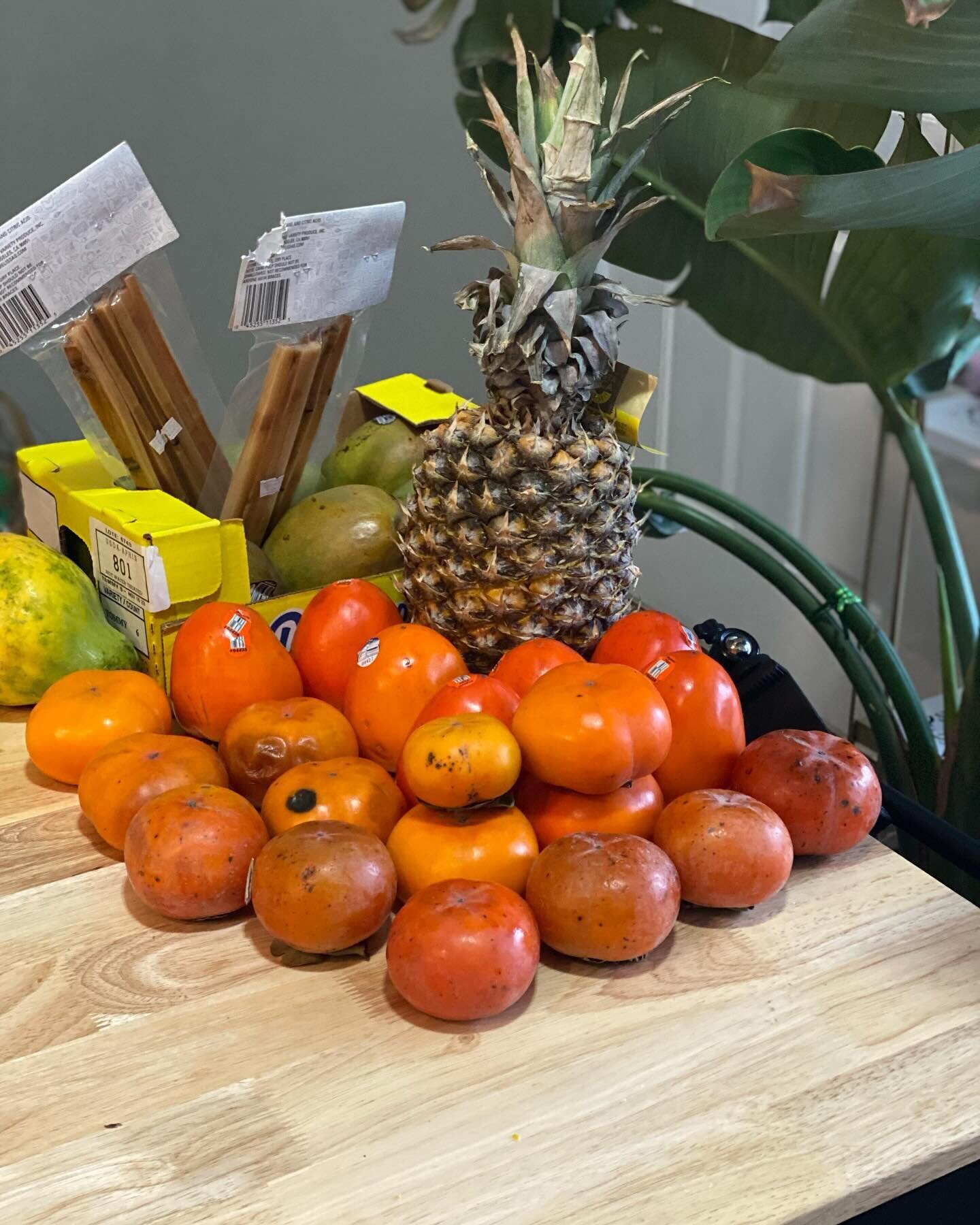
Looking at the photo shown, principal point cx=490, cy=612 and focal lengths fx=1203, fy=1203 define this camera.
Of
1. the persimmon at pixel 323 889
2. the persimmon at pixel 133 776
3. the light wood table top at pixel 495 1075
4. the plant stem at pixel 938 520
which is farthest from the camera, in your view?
the plant stem at pixel 938 520

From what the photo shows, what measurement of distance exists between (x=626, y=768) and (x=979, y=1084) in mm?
276

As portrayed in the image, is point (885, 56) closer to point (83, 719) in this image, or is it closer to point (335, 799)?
point (335, 799)

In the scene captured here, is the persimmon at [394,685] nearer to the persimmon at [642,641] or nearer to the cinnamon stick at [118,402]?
the persimmon at [642,641]

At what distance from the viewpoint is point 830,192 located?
2.69ft

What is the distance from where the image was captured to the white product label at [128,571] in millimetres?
1010

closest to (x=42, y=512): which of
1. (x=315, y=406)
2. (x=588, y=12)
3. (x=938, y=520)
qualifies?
(x=315, y=406)

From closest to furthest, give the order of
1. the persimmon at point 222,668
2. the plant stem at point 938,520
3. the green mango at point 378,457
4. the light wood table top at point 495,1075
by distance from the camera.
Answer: the light wood table top at point 495,1075
the persimmon at point 222,668
the green mango at point 378,457
the plant stem at point 938,520

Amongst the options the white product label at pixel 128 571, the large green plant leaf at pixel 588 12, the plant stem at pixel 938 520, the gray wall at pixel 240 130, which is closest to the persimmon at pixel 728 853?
the white product label at pixel 128 571

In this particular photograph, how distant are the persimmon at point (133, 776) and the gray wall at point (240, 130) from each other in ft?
3.01

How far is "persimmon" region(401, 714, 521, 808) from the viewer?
0.78 meters

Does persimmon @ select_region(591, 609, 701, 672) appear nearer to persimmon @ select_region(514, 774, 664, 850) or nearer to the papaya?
persimmon @ select_region(514, 774, 664, 850)

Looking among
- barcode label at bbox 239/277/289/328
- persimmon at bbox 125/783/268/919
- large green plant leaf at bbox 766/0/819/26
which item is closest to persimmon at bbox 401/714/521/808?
persimmon at bbox 125/783/268/919

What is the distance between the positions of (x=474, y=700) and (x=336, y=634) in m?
0.19

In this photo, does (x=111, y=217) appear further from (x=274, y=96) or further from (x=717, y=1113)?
(x=717, y=1113)
